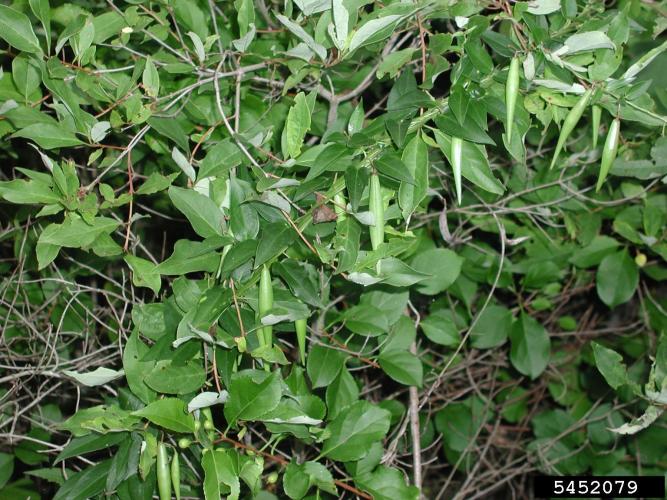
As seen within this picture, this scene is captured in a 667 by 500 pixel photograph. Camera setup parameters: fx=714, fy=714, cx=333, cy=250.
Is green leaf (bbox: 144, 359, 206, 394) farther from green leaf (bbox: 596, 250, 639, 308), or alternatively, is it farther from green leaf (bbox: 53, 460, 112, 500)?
green leaf (bbox: 596, 250, 639, 308)

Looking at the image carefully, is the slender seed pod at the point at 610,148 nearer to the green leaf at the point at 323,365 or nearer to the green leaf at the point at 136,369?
the green leaf at the point at 323,365

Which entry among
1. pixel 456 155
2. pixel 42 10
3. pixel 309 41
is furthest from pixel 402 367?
pixel 42 10

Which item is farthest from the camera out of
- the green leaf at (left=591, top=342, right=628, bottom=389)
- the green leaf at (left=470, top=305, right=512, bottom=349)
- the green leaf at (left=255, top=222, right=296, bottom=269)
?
the green leaf at (left=470, top=305, right=512, bottom=349)

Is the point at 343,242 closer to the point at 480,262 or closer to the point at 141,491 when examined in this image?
the point at 141,491

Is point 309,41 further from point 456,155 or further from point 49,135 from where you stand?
point 49,135

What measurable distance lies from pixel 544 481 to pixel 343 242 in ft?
3.28

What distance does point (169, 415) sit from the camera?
797 mm

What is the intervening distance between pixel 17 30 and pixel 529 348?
104 cm

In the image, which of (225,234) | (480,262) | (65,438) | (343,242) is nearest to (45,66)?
(225,234)

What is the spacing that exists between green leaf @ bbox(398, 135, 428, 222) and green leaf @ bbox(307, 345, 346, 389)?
0.89ft

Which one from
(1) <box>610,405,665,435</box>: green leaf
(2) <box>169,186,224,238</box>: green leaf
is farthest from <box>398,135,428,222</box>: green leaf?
(1) <box>610,405,665,435</box>: green leaf

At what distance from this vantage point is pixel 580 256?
1466mm

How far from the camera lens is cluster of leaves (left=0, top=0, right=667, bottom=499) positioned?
0.81m

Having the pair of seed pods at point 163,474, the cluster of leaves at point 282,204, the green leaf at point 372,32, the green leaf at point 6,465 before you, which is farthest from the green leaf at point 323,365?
the green leaf at point 6,465
